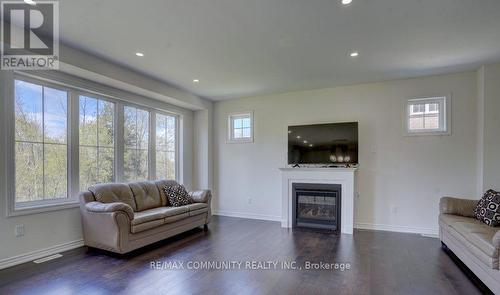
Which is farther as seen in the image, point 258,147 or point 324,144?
point 258,147

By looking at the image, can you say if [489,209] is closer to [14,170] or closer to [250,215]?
[250,215]

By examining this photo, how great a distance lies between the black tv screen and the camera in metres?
4.90

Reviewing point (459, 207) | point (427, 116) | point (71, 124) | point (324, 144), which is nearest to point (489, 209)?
point (459, 207)

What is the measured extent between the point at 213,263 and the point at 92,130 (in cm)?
285

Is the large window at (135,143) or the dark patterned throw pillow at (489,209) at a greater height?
the large window at (135,143)

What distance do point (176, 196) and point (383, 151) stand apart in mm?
3836

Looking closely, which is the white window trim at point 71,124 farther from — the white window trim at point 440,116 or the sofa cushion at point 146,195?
the white window trim at point 440,116

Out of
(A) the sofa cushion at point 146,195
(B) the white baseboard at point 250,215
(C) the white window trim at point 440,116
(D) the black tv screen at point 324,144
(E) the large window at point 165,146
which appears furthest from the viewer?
(B) the white baseboard at point 250,215

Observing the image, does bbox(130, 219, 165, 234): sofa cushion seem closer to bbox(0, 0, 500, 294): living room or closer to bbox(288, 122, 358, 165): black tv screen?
bbox(0, 0, 500, 294): living room

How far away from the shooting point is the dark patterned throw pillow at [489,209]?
3.11 m

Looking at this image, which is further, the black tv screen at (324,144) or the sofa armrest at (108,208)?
the black tv screen at (324,144)

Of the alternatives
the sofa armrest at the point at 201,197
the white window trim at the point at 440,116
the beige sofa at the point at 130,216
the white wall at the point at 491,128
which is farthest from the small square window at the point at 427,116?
the beige sofa at the point at 130,216

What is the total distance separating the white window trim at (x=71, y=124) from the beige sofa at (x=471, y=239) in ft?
16.3

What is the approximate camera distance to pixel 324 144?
16.6 feet
